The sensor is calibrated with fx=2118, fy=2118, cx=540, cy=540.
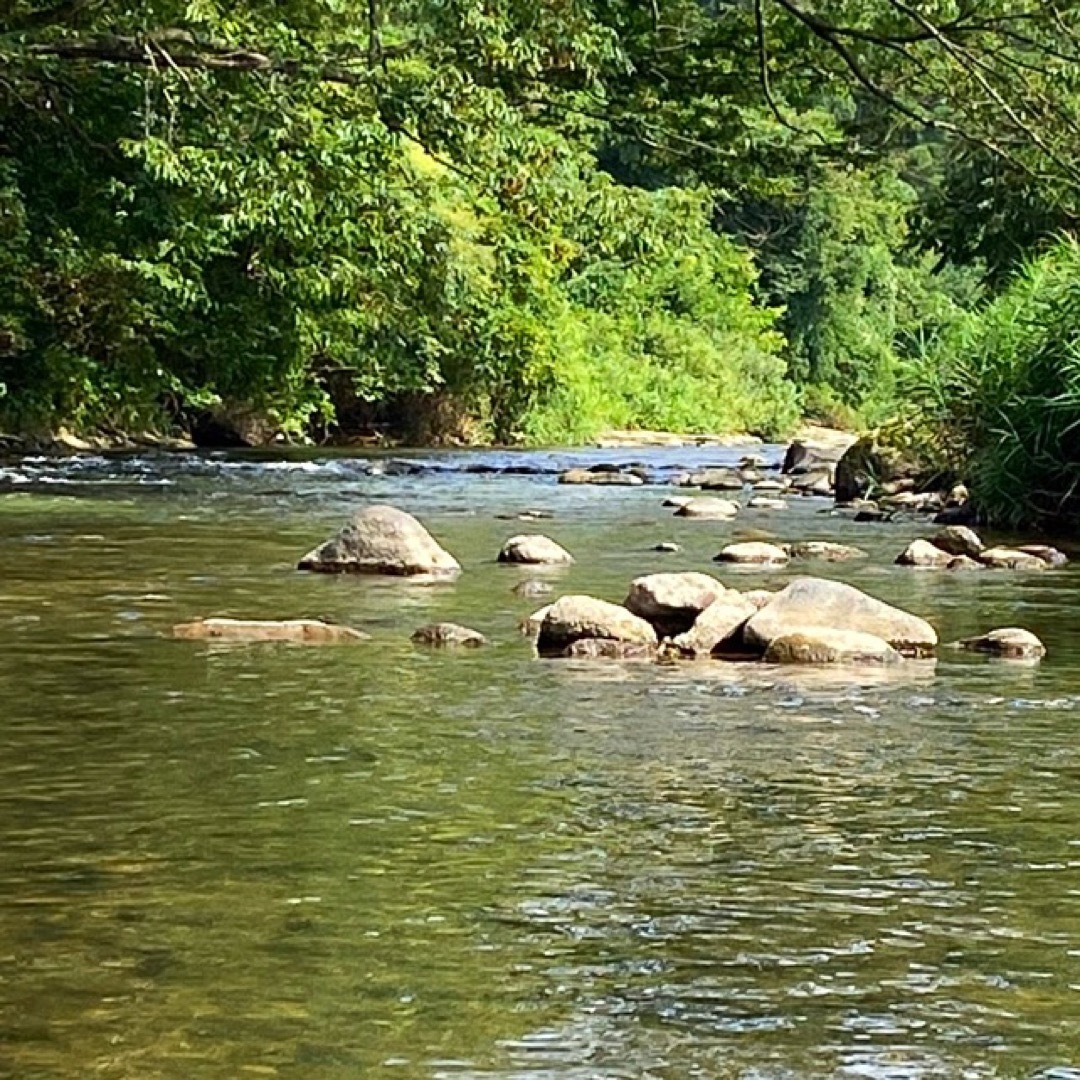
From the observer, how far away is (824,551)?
10.8 m

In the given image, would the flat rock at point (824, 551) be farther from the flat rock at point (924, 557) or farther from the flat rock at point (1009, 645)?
the flat rock at point (1009, 645)

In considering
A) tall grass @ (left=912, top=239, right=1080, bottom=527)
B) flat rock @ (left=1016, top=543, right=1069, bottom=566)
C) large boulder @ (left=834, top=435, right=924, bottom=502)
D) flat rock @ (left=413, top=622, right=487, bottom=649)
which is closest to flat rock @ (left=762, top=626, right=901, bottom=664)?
flat rock @ (left=413, top=622, right=487, bottom=649)

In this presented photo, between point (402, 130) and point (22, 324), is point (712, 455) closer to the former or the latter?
point (22, 324)

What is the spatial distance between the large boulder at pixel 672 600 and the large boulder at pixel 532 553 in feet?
8.65

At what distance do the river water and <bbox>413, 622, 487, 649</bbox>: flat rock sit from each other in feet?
0.36

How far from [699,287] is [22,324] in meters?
24.6

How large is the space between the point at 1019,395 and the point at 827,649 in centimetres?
708

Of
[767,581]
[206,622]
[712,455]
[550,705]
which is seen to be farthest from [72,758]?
[712,455]

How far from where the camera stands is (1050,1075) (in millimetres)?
2660

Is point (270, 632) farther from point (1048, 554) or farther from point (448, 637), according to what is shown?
point (1048, 554)

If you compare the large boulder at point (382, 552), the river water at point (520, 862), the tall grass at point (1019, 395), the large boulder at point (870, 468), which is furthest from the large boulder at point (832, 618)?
the large boulder at point (870, 468)

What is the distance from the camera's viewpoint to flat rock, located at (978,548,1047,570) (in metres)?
10.4

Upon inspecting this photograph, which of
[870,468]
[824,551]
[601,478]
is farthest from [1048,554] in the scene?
[601,478]

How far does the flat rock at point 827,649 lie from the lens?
21.8ft
